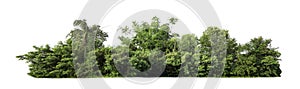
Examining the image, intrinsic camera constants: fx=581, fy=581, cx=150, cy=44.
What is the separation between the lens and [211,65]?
1309 cm

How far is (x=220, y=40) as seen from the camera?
13.1 metres

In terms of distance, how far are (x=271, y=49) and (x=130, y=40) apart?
324 centimetres

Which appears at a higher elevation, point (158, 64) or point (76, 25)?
point (76, 25)

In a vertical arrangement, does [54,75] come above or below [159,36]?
below

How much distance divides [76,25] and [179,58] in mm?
2434

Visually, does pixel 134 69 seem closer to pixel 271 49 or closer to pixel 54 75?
pixel 54 75

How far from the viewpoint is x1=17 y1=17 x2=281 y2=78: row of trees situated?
12945mm

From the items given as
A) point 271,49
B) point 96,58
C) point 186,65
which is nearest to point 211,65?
point 186,65

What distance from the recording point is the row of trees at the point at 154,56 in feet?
42.5

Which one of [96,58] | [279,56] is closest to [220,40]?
[279,56]

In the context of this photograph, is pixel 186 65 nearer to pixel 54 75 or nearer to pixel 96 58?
pixel 96 58

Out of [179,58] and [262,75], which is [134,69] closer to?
[179,58]

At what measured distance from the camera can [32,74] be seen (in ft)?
43.3

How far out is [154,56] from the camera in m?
Result: 13.0
